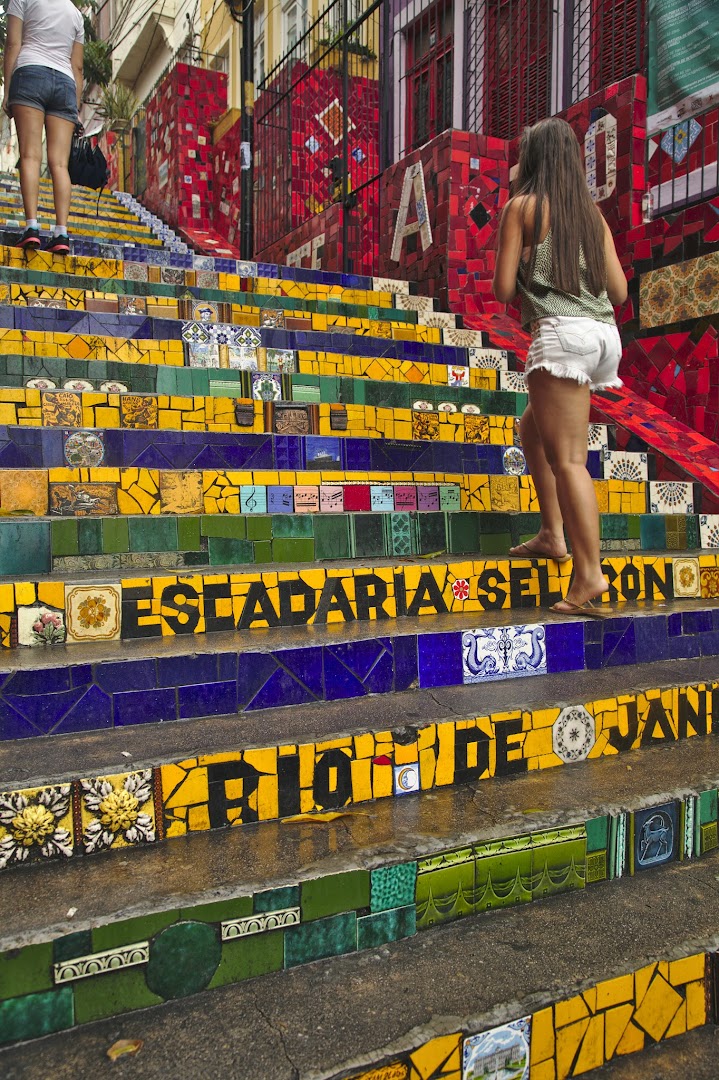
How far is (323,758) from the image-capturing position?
5.48ft

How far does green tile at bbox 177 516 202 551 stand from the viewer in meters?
2.54

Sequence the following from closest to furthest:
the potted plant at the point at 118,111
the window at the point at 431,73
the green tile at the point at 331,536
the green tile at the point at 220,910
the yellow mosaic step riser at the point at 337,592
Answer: the green tile at the point at 220,910, the yellow mosaic step riser at the point at 337,592, the green tile at the point at 331,536, the window at the point at 431,73, the potted plant at the point at 118,111

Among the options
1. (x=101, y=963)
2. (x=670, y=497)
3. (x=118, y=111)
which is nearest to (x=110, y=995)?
(x=101, y=963)

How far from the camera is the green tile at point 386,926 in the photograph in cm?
140

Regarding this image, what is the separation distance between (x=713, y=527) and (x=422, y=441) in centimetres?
133

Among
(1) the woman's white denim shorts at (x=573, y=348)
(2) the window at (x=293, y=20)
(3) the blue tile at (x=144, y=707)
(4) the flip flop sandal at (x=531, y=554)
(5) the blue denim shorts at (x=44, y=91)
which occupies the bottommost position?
(3) the blue tile at (x=144, y=707)

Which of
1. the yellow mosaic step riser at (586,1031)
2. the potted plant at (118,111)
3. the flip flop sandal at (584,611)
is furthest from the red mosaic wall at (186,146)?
the yellow mosaic step riser at (586,1031)

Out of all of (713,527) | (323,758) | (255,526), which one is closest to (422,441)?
(255,526)

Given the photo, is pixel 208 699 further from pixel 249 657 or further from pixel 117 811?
pixel 117 811

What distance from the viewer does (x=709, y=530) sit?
345 cm

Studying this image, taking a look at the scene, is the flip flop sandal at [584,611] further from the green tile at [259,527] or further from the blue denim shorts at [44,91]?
the blue denim shorts at [44,91]

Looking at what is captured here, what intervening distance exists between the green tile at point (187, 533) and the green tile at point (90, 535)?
0.25 m

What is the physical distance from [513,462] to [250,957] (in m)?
2.66

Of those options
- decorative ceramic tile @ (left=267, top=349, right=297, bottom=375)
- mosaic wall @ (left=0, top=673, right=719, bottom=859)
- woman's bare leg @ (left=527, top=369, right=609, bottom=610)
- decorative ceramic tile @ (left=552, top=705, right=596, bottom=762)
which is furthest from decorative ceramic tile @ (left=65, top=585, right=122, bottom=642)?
decorative ceramic tile @ (left=267, top=349, right=297, bottom=375)
